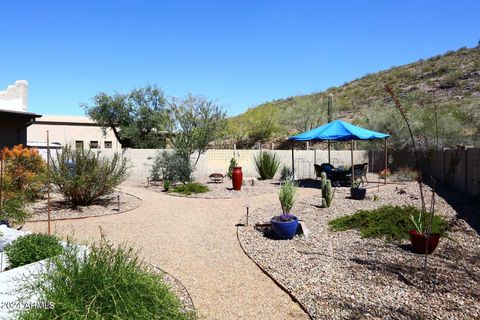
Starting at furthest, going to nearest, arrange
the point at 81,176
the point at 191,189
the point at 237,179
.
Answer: the point at 237,179 < the point at 191,189 < the point at 81,176

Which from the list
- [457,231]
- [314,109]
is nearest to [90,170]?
[457,231]

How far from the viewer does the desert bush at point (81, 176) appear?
10195 mm

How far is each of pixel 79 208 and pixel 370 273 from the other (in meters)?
8.09

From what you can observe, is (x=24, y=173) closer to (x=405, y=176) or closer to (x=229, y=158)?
(x=229, y=158)

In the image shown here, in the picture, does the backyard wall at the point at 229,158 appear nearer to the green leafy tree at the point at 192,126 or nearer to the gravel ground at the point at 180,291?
the green leafy tree at the point at 192,126

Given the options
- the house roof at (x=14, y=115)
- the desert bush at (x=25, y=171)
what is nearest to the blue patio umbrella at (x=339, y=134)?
the desert bush at (x=25, y=171)

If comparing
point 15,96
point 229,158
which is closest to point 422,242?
point 229,158

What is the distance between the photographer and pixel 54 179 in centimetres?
1019

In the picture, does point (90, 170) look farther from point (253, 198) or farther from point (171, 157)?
point (171, 157)

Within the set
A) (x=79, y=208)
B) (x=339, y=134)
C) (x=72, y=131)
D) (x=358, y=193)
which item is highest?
(x=72, y=131)

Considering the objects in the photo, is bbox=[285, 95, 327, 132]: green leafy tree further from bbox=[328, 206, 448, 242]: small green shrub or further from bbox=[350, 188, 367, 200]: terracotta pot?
bbox=[328, 206, 448, 242]: small green shrub

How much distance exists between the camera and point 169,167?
1769 cm

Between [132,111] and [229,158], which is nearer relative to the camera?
[229,158]

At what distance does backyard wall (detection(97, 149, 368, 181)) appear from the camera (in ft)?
57.6
